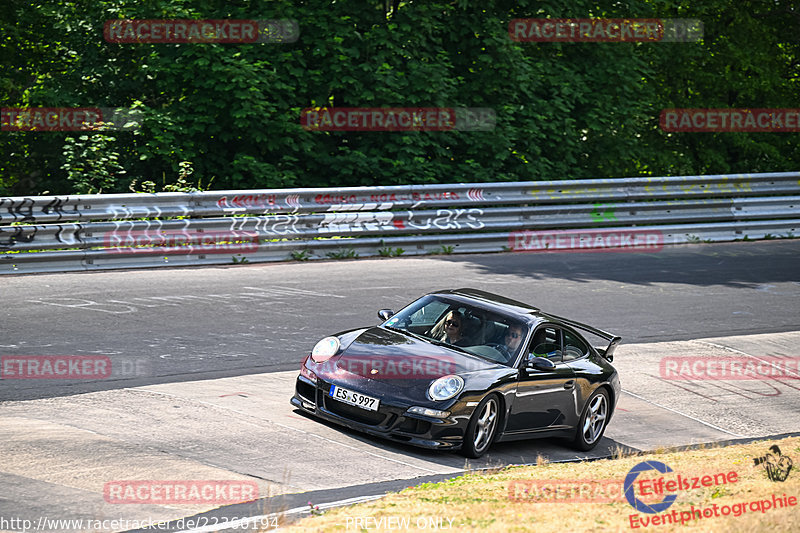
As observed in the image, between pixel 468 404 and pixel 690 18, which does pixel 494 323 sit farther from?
pixel 690 18

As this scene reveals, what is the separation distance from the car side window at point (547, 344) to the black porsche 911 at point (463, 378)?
1cm

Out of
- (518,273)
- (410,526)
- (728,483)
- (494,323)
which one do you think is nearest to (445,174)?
(518,273)

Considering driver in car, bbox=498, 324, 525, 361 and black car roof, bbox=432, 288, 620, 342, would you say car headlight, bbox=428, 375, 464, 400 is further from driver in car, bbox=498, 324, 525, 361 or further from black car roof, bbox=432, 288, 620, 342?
black car roof, bbox=432, 288, 620, 342

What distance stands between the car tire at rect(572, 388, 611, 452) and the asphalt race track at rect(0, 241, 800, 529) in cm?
16

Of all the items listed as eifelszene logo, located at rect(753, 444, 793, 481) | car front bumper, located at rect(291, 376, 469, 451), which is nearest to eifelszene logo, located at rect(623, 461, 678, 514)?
eifelszene logo, located at rect(753, 444, 793, 481)

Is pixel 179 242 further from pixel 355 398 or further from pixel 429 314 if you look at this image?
pixel 355 398

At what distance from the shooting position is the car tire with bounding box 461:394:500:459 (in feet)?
28.6

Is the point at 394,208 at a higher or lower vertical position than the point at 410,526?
higher

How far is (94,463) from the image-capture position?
716cm

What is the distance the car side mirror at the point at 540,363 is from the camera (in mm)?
9289

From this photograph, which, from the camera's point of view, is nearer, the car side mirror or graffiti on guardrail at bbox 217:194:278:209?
the car side mirror

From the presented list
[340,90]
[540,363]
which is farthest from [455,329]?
[340,90]

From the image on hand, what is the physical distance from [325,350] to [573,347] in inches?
103

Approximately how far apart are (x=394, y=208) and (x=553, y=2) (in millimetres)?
6728
